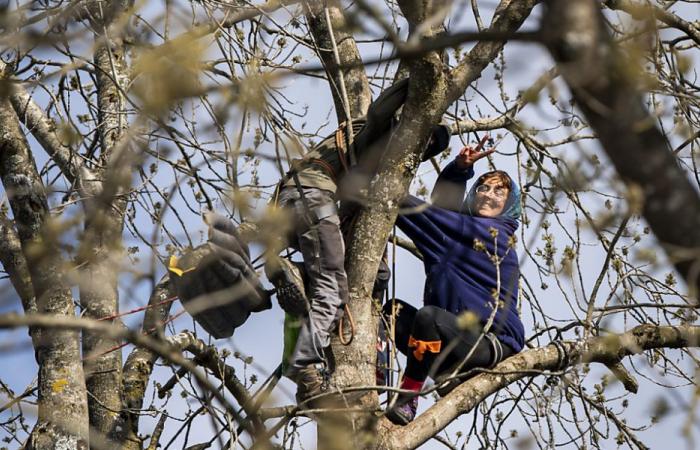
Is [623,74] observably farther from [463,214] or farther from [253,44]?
[253,44]

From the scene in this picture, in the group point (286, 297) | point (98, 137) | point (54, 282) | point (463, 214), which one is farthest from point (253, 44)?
point (54, 282)

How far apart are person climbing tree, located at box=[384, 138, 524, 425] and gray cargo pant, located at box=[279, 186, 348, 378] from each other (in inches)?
18.6

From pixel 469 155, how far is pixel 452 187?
0.20 m

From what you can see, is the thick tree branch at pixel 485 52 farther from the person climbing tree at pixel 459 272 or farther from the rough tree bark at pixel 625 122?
the rough tree bark at pixel 625 122

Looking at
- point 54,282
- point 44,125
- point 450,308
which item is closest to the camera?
point 54,282

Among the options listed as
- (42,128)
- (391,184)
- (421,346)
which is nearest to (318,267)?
(391,184)

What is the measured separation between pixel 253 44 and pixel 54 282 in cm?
Result: 283

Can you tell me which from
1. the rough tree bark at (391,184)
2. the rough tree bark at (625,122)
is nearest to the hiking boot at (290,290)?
the rough tree bark at (391,184)

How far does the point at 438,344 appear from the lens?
4.51 metres

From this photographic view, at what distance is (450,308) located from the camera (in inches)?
191

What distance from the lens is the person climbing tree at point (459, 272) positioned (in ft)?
14.9

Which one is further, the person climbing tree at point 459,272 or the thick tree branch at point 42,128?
the thick tree branch at point 42,128

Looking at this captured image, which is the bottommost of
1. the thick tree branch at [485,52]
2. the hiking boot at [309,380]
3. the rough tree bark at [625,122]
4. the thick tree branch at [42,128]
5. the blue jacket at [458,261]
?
the rough tree bark at [625,122]

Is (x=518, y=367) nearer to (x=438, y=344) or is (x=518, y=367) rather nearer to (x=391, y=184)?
(x=438, y=344)
